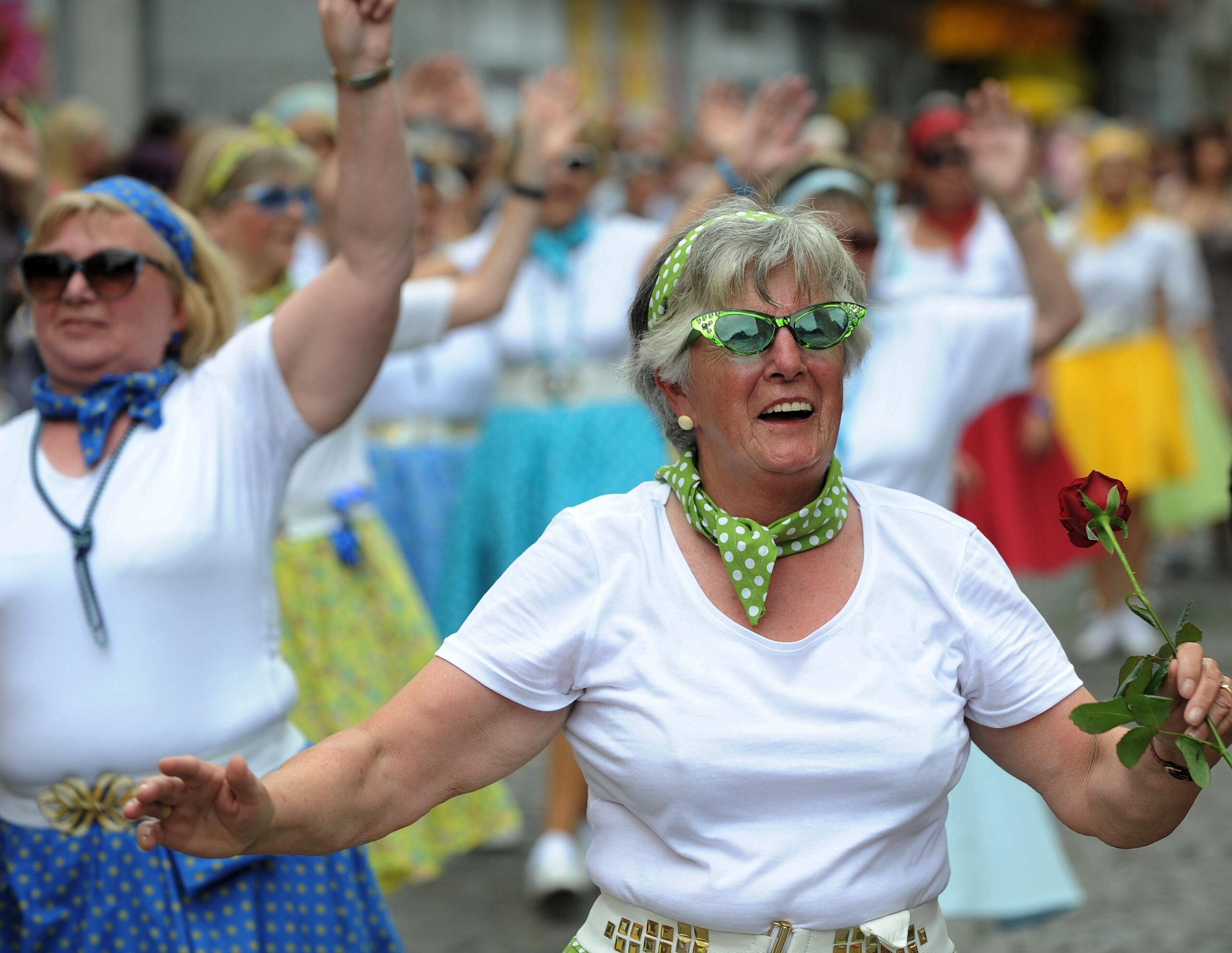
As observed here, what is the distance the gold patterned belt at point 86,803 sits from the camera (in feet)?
9.00

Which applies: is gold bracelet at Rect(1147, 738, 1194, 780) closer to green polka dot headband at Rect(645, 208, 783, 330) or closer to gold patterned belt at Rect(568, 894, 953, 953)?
gold patterned belt at Rect(568, 894, 953, 953)

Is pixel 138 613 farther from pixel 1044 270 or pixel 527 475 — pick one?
pixel 527 475

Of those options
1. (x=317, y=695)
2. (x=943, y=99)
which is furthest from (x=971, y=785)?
(x=943, y=99)

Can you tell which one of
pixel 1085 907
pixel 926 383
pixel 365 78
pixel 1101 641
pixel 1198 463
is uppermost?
pixel 365 78

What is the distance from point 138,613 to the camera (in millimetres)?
2715

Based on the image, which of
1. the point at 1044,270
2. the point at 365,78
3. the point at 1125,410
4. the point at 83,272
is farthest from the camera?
the point at 1125,410

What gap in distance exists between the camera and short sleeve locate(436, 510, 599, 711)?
2252 millimetres

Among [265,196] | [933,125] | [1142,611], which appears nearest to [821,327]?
[1142,611]

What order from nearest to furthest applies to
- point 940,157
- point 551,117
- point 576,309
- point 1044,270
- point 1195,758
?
point 1195,758
point 1044,270
point 551,117
point 576,309
point 940,157

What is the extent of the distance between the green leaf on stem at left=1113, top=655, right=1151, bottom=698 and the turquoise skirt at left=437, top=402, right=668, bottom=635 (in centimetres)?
314

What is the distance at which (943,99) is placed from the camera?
7.51 m

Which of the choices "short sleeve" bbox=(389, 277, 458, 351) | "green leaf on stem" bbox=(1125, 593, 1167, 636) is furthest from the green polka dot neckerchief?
"short sleeve" bbox=(389, 277, 458, 351)

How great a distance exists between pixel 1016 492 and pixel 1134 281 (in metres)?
3.28

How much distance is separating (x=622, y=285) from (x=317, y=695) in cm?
186
